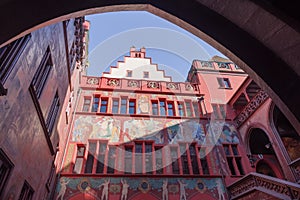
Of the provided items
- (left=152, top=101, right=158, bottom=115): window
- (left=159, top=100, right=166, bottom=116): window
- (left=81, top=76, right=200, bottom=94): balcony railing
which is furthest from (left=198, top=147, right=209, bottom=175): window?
(left=81, top=76, right=200, bottom=94): balcony railing

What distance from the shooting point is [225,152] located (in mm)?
11477

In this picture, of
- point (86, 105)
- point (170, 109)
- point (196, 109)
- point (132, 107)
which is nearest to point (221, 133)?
point (196, 109)

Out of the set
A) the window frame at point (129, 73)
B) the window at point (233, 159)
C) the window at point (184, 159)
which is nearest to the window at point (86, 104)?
the window frame at point (129, 73)

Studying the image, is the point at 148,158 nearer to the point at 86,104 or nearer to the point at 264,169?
the point at 86,104

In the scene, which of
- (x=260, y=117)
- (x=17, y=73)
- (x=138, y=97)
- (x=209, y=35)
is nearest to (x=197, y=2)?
(x=209, y=35)

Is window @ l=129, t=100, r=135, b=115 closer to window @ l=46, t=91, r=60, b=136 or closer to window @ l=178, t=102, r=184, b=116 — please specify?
window @ l=178, t=102, r=184, b=116

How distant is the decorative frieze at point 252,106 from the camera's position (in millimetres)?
9734

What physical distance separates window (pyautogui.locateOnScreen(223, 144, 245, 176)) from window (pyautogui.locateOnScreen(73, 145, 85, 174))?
28.5 ft

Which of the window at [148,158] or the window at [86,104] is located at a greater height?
the window at [86,104]

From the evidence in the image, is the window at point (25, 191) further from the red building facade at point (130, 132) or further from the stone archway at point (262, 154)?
the stone archway at point (262, 154)

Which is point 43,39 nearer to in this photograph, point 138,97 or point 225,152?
point 138,97

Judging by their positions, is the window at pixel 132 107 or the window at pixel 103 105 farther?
the window at pixel 132 107

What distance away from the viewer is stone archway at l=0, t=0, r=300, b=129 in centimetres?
124

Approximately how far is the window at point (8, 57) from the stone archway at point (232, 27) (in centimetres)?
273
